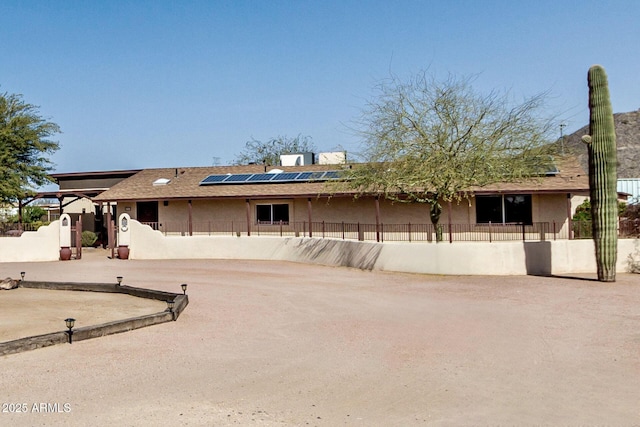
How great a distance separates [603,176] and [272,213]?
15916mm

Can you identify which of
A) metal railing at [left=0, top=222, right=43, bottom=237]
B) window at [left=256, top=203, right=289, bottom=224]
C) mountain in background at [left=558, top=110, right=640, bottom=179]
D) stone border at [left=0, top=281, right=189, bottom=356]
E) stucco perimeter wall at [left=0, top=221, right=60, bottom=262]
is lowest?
stone border at [left=0, top=281, right=189, bottom=356]

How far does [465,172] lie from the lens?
20312 millimetres

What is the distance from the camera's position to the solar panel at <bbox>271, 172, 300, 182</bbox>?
29.8m

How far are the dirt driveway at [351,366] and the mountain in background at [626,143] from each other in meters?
69.4

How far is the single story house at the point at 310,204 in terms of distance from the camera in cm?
2484

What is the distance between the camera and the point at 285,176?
30.3 meters

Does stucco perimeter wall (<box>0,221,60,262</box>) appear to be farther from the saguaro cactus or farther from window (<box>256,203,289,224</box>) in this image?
the saguaro cactus

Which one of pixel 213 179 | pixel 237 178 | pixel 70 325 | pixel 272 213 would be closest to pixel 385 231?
pixel 272 213

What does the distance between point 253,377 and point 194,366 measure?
0.97m

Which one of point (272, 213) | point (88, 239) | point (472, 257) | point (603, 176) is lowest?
point (472, 257)

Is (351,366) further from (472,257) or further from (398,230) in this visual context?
(398,230)

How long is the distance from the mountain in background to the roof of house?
5390 cm

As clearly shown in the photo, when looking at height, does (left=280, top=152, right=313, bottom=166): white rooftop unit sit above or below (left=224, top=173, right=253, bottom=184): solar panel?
above

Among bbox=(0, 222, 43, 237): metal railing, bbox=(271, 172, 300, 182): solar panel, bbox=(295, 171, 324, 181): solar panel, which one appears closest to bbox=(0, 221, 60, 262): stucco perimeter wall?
bbox=(0, 222, 43, 237): metal railing
